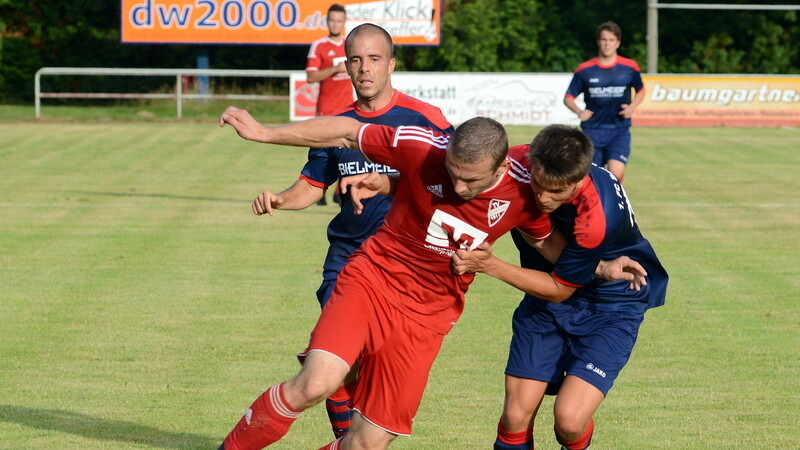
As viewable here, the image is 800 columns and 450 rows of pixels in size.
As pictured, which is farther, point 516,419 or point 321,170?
point 321,170

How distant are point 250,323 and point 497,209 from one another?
4123 millimetres

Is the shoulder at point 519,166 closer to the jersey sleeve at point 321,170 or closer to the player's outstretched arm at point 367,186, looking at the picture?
the player's outstretched arm at point 367,186

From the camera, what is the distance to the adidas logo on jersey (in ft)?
16.0

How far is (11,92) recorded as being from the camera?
41781mm

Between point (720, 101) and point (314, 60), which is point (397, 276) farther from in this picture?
point (720, 101)

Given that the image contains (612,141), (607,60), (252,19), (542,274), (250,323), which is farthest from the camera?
(252,19)

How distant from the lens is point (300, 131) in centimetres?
495

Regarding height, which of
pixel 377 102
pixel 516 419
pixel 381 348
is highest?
pixel 377 102

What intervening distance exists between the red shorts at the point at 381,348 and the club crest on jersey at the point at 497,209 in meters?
0.55

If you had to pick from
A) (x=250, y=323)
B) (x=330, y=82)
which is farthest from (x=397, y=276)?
(x=330, y=82)

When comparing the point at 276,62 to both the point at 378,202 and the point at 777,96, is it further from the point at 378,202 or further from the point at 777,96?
the point at 378,202

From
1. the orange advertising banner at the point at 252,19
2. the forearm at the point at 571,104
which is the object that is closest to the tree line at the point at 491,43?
the orange advertising banner at the point at 252,19

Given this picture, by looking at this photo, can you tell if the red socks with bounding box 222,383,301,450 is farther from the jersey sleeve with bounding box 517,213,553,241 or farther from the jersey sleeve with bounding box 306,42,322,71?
the jersey sleeve with bounding box 306,42,322,71

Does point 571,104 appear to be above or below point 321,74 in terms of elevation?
below
